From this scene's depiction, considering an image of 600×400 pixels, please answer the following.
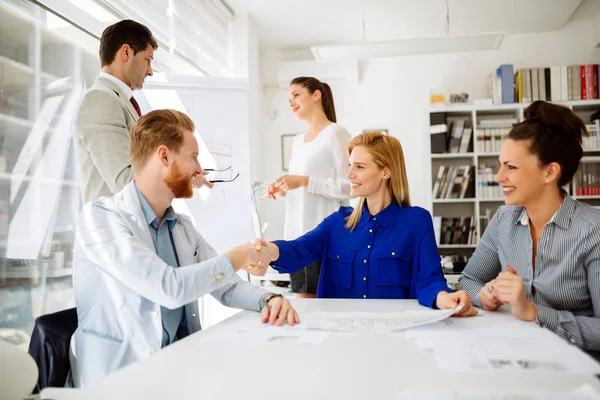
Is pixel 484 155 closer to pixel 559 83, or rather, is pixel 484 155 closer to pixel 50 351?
pixel 559 83

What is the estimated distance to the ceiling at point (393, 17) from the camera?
4.73 meters

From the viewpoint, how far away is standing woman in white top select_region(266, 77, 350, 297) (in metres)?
2.46

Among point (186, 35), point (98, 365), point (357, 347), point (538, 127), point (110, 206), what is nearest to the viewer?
point (357, 347)

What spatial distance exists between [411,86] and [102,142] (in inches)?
175

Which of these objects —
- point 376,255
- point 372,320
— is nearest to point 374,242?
point 376,255

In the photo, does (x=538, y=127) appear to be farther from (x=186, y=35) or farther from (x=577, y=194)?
(x=577, y=194)

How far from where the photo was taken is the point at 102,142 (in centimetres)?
178

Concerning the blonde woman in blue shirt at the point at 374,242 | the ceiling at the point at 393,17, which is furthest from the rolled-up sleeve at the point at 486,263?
the ceiling at the point at 393,17

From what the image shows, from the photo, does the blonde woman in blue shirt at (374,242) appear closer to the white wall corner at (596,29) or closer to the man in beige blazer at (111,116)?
the man in beige blazer at (111,116)

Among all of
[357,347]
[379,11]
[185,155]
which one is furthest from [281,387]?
[379,11]

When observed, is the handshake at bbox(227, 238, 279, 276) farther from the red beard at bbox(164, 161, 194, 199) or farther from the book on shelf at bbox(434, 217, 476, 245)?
the book on shelf at bbox(434, 217, 476, 245)

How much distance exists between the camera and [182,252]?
1456mm

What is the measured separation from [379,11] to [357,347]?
4407mm

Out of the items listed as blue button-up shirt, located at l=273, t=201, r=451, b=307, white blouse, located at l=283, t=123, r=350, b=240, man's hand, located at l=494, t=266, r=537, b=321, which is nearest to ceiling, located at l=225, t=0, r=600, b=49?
white blouse, located at l=283, t=123, r=350, b=240
